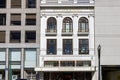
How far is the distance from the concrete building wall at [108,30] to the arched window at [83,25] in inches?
64.3

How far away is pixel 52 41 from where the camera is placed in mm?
63250

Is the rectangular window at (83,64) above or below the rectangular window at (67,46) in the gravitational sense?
below

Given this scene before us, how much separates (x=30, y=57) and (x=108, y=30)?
13450mm

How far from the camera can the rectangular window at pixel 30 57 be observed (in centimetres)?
6334

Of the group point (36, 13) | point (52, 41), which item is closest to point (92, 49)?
point (52, 41)

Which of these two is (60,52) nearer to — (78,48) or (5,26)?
(78,48)

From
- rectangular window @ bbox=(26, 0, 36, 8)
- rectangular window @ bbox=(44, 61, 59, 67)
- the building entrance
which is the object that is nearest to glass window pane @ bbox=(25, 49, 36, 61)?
rectangular window @ bbox=(44, 61, 59, 67)

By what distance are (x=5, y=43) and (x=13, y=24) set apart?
11.3 ft

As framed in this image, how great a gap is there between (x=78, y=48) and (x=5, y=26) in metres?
12.5

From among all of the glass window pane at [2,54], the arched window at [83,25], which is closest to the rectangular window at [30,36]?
the glass window pane at [2,54]

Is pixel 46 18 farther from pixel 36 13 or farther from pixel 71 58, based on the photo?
pixel 71 58

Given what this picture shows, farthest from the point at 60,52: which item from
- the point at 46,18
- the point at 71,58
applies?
the point at 46,18

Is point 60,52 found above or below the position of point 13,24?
below

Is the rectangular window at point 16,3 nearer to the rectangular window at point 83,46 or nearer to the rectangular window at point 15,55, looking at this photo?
the rectangular window at point 15,55
